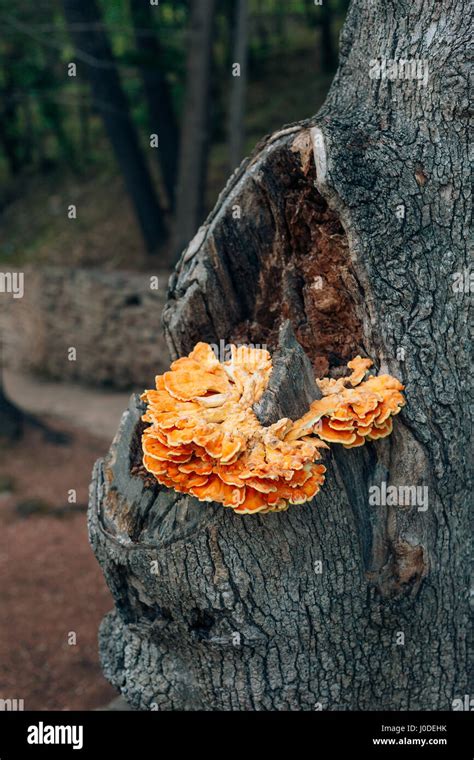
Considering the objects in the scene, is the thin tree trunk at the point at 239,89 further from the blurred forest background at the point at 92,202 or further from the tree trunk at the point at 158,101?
the tree trunk at the point at 158,101

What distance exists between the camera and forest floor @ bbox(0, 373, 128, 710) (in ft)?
18.9

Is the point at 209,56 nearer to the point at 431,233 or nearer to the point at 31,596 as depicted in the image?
the point at 31,596

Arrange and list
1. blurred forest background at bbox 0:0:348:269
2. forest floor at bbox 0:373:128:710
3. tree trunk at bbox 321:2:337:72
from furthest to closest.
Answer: tree trunk at bbox 321:2:337:72
blurred forest background at bbox 0:0:348:269
forest floor at bbox 0:373:128:710

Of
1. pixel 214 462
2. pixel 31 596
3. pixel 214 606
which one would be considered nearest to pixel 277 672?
pixel 214 606

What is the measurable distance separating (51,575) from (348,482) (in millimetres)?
4603

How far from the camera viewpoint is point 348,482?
348 cm

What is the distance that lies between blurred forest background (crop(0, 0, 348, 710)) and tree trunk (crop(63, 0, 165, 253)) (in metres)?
0.03

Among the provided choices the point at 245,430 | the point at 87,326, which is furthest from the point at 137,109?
the point at 245,430

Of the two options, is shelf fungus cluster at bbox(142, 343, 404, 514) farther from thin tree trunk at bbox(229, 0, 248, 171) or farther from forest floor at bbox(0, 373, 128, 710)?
thin tree trunk at bbox(229, 0, 248, 171)

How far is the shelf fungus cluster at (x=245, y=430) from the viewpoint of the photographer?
118 inches

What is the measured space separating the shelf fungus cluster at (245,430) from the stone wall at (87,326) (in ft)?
28.8

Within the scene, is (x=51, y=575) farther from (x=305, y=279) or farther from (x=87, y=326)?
(x=87, y=326)

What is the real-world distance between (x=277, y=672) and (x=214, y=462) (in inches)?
41.4

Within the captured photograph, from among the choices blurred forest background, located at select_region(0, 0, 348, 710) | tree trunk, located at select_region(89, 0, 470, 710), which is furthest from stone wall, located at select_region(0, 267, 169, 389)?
tree trunk, located at select_region(89, 0, 470, 710)
